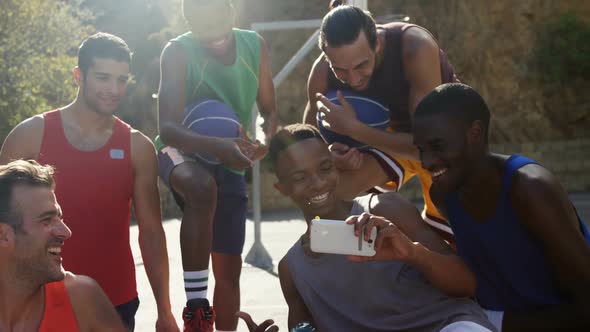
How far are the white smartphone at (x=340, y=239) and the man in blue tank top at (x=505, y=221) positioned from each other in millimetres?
486

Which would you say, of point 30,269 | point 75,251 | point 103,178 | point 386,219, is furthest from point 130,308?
point 386,219

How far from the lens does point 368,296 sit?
3.40 m

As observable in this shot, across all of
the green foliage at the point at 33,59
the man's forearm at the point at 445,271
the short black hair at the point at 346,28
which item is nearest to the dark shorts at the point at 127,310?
the short black hair at the point at 346,28

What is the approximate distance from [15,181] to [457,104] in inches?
69.3

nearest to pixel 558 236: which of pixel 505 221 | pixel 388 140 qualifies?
pixel 505 221

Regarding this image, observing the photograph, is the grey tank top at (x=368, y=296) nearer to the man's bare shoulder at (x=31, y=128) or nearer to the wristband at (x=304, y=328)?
the wristband at (x=304, y=328)

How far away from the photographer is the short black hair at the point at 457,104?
3.27m

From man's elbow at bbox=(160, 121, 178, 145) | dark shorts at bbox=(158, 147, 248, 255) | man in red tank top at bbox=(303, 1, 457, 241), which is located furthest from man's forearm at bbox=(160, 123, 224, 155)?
man in red tank top at bbox=(303, 1, 457, 241)

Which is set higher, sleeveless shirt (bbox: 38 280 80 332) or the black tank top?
the black tank top

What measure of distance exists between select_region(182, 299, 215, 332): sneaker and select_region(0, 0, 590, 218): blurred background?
22.9 metres

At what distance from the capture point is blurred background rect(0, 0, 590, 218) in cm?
2750

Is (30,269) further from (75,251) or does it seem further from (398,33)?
(398,33)

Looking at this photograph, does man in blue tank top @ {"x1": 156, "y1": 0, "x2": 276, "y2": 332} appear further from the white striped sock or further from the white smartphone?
the white smartphone

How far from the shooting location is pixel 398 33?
14.8 feet
